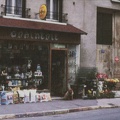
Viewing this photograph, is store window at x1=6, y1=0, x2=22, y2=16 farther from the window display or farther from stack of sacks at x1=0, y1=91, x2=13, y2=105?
stack of sacks at x1=0, y1=91, x2=13, y2=105

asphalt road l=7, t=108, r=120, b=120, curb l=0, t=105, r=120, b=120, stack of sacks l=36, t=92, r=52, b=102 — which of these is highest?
stack of sacks l=36, t=92, r=52, b=102

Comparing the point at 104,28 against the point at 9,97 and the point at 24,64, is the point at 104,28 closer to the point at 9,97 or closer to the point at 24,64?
the point at 24,64

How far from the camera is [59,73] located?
19875 millimetres

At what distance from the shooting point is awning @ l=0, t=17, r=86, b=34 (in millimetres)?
17237

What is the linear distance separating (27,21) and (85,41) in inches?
166

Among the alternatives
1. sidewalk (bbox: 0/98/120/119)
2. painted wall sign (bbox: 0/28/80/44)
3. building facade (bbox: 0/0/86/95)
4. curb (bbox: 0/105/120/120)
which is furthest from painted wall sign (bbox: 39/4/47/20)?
curb (bbox: 0/105/120/120)

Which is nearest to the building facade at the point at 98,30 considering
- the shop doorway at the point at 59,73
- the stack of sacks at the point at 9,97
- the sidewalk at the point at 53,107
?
the shop doorway at the point at 59,73

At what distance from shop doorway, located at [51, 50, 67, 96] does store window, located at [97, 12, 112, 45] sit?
144 inches

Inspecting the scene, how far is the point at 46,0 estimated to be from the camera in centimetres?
1975

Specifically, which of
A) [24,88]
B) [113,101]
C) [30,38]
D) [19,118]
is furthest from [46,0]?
[19,118]

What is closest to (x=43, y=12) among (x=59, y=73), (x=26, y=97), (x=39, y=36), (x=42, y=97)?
(x=39, y=36)

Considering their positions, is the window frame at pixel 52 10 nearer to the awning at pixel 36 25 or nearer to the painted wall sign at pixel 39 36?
the awning at pixel 36 25

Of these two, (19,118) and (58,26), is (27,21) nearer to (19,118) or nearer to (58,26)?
(58,26)

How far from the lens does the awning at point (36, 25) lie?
17237mm
